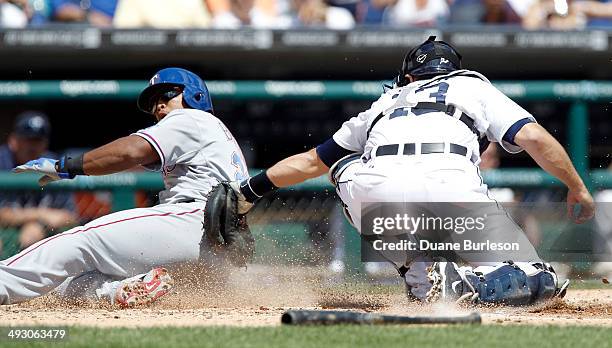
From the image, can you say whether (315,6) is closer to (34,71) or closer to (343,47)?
(343,47)

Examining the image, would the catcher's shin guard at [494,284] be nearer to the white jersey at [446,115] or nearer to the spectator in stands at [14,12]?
the white jersey at [446,115]

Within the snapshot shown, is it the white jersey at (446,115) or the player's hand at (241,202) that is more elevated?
the white jersey at (446,115)

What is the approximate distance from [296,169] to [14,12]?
4.57 meters

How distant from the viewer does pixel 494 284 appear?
198 inches

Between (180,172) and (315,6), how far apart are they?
4356 millimetres

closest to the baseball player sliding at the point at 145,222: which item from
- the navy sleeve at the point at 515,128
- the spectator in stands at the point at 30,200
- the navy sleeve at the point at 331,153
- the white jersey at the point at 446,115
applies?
the navy sleeve at the point at 331,153

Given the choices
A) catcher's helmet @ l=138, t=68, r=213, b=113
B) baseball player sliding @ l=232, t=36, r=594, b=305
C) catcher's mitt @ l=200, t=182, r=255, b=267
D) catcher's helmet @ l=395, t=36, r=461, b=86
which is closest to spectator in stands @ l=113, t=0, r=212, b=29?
catcher's helmet @ l=138, t=68, r=213, b=113

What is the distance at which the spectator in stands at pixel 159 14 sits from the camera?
933 cm

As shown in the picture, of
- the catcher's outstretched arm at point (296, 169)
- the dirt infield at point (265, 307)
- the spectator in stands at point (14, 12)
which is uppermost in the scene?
the spectator in stands at point (14, 12)

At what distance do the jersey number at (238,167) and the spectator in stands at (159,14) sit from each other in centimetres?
347

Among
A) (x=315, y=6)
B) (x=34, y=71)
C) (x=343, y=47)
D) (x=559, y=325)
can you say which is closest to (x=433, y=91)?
(x=559, y=325)

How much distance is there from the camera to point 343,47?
29.9 ft

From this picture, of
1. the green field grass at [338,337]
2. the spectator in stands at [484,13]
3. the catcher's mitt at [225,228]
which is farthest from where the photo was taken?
the spectator in stands at [484,13]

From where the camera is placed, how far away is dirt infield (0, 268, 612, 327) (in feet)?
15.2
